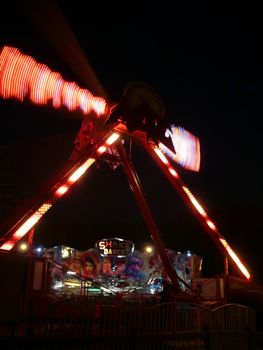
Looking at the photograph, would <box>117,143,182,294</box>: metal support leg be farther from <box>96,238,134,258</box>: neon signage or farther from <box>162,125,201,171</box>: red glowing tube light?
<box>96,238,134,258</box>: neon signage

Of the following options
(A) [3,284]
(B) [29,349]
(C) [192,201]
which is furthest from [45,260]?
(C) [192,201]

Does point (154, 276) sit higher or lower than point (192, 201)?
lower

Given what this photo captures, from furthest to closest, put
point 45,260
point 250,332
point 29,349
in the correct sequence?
point 45,260, point 250,332, point 29,349

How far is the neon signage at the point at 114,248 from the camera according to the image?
23.8 meters

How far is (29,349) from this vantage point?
6.41 metres

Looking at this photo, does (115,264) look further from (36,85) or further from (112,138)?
(36,85)

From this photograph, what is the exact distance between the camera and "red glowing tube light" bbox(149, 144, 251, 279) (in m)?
17.8

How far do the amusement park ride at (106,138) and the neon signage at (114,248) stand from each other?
258 inches

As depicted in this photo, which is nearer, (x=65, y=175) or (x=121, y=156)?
(x=65, y=175)

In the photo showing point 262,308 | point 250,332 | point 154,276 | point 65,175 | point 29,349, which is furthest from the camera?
point 154,276

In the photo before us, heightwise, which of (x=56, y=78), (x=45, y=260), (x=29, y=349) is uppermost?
(x=56, y=78)

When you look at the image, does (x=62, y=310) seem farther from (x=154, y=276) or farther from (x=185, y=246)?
(x=185, y=246)

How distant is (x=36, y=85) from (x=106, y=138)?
3.61 m

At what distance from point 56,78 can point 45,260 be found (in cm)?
672
